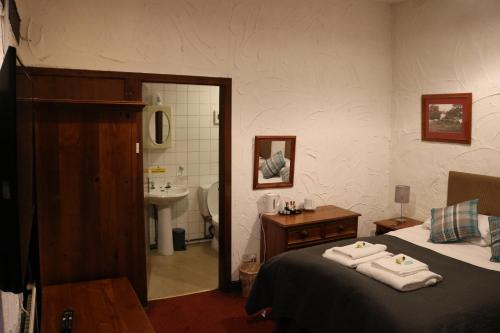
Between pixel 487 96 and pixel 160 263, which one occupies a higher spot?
pixel 487 96

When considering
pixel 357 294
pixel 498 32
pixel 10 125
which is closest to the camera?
pixel 10 125

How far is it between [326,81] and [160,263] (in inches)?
106

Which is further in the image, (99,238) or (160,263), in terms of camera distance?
(160,263)

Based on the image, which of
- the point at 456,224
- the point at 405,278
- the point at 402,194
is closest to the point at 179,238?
the point at 402,194

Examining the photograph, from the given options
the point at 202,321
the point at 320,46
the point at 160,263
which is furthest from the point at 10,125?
the point at 160,263

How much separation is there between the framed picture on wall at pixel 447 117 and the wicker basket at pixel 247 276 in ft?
7.17

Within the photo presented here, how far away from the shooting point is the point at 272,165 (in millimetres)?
4039

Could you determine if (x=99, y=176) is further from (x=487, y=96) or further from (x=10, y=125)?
(x=487, y=96)

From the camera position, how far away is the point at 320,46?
4.12 m

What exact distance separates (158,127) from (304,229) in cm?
225

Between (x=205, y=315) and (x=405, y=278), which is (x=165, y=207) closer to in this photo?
(x=205, y=315)

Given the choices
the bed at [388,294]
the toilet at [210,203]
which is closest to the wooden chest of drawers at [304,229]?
the bed at [388,294]

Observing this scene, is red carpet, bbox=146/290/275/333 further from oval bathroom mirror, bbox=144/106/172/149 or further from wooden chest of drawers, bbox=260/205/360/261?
oval bathroom mirror, bbox=144/106/172/149

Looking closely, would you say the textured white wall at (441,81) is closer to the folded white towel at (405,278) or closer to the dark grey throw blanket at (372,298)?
the dark grey throw blanket at (372,298)
